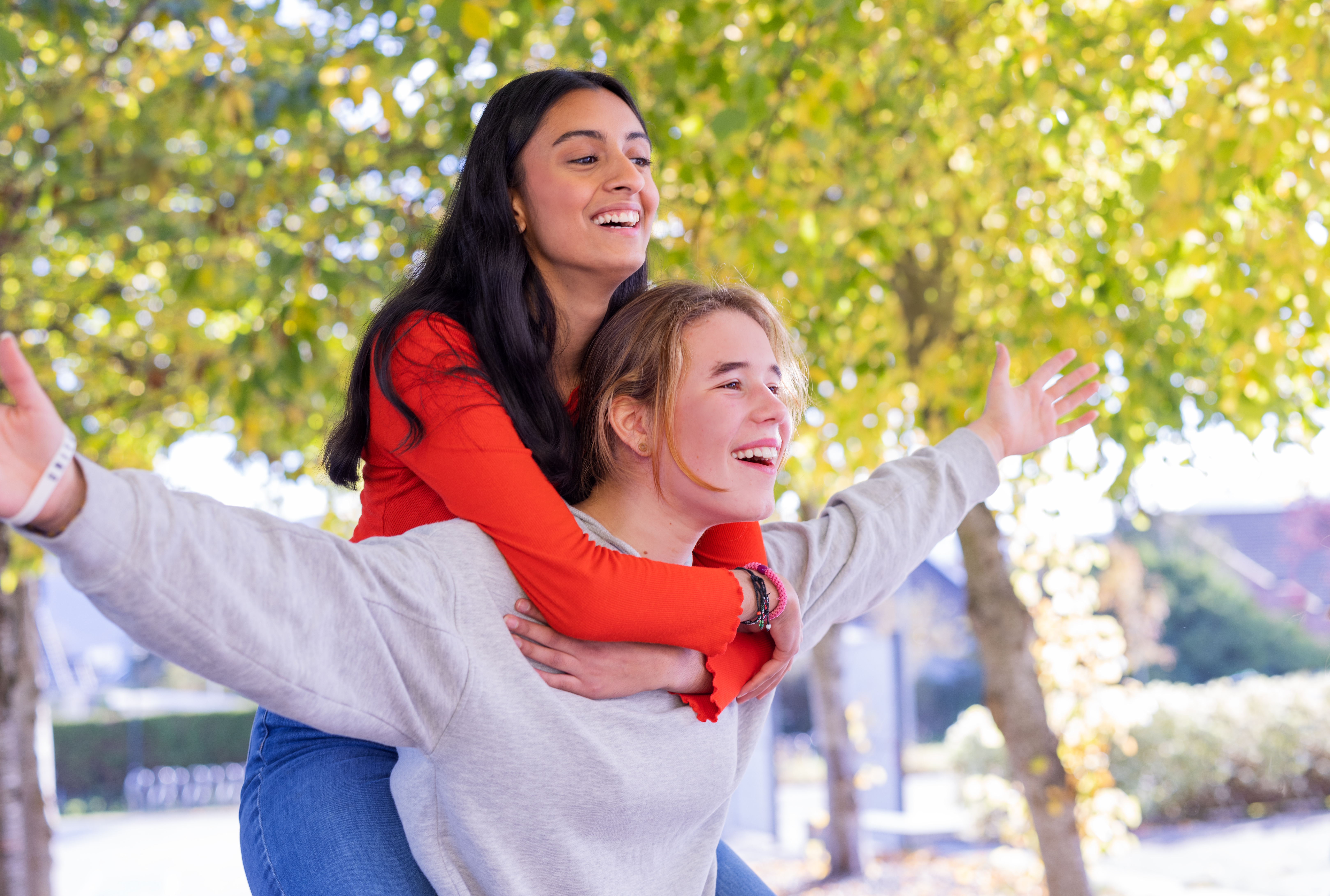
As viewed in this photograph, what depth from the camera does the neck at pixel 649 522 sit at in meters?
1.73

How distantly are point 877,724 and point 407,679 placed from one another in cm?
1017

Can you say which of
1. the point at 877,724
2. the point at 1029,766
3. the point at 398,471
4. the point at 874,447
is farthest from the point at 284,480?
the point at 877,724

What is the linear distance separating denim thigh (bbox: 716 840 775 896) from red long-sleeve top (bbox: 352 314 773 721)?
0.45 m

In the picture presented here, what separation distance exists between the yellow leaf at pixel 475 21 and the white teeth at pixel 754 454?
1.72 metres

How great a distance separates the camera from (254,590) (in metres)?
1.16

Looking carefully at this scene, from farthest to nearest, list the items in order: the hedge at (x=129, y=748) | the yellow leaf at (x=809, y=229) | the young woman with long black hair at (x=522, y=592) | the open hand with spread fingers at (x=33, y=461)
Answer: the hedge at (x=129, y=748)
the yellow leaf at (x=809, y=229)
the young woman with long black hair at (x=522, y=592)
the open hand with spread fingers at (x=33, y=461)

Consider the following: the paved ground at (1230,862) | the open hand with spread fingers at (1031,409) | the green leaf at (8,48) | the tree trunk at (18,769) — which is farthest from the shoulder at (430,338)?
the paved ground at (1230,862)

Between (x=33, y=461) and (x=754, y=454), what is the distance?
1007 mm

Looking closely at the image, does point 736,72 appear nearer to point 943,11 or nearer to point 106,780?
point 943,11

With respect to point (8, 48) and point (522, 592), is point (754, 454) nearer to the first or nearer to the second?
point (522, 592)

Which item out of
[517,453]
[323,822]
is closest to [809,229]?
[517,453]

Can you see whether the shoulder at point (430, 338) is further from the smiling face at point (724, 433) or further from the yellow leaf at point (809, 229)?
the yellow leaf at point (809, 229)

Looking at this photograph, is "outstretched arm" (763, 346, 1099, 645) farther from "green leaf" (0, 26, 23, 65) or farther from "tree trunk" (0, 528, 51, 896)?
"tree trunk" (0, 528, 51, 896)

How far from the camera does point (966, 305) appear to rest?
5.70 metres
